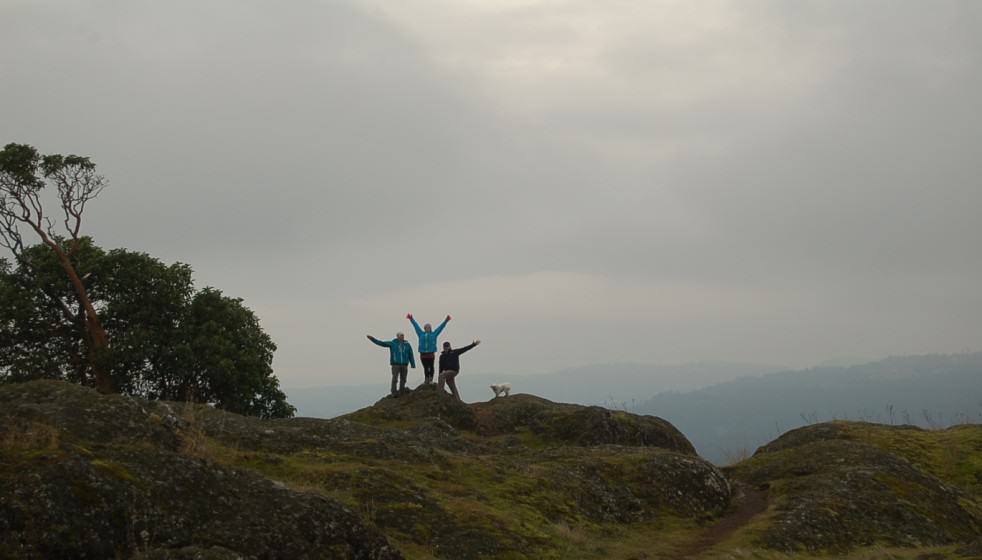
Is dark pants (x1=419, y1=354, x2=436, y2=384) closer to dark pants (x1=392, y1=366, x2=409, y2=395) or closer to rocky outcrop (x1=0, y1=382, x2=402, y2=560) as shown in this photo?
dark pants (x1=392, y1=366, x2=409, y2=395)

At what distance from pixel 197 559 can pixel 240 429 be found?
45.0 feet

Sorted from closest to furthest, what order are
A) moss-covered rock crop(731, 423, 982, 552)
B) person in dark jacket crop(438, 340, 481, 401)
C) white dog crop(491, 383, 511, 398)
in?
moss-covered rock crop(731, 423, 982, 552), person in dark jacket crop(438, 340, 481, 401), white dog crop(491, 383, 511, 398)

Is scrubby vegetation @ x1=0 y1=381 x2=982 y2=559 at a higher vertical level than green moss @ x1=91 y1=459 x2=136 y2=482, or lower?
lower

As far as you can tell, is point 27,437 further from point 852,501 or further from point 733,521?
point 852,501

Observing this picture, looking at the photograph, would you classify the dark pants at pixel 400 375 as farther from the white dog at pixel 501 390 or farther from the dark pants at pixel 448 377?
the white dog at pixel 501 390

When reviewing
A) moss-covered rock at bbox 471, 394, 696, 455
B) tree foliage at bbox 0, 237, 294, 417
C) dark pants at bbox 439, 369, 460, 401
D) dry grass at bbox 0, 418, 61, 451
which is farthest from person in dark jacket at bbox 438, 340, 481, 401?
dry grass at bbox 0, 418, 61, 451

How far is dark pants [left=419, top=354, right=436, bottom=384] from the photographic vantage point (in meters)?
43.8

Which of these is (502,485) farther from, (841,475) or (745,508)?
(841,475)

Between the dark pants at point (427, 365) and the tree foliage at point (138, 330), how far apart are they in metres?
13.5

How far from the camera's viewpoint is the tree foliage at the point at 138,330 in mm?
48156

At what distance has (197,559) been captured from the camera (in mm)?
13820

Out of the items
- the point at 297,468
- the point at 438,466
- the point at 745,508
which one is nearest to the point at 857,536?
the point at 745,508

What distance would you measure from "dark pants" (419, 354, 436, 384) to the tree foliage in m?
13.5

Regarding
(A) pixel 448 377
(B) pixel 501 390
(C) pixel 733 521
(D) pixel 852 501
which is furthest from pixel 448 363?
(D) pixel 852 501
